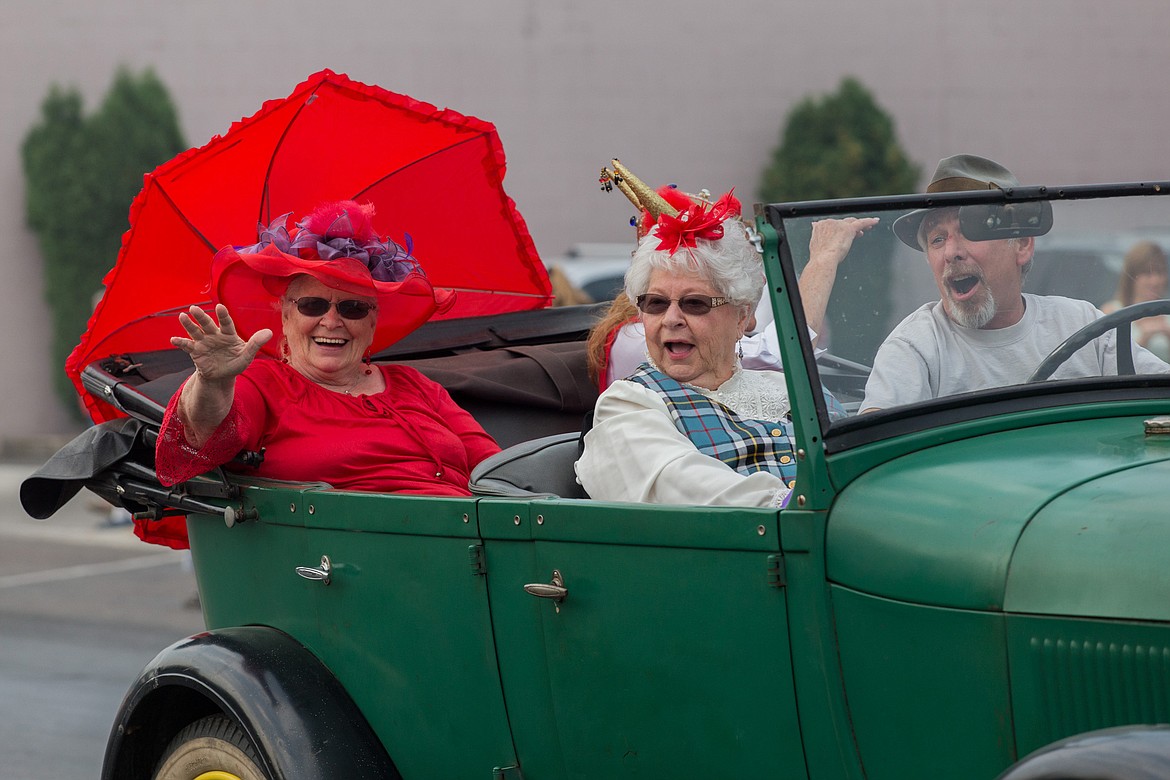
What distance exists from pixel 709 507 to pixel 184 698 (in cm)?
147

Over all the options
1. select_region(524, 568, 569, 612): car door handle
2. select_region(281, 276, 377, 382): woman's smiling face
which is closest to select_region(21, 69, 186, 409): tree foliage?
select_region(281, 276, 377, 382): woman's smiling face

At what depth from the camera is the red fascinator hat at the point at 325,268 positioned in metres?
3.39

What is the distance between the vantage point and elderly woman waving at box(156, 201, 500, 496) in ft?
10.2

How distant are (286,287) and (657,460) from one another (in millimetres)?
1176

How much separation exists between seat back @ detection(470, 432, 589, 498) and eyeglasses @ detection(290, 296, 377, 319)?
25.3 inches

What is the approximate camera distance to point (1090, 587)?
201 centimetres

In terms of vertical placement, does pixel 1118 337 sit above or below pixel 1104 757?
above

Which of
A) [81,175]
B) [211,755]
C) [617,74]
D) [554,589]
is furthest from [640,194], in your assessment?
[617,74]

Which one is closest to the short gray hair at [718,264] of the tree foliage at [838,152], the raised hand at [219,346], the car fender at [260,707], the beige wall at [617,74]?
the raised hand at [219,346]

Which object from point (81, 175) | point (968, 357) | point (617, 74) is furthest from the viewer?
point (617, 74)

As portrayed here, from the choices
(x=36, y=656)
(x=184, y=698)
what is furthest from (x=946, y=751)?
(x=36, y=656)

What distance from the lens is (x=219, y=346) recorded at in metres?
2.88

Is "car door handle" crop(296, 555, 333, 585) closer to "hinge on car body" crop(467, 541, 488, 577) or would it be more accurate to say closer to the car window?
"hinge on car body" crop(467, 541, 488, 577)

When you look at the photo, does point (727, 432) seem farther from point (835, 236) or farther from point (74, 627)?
point (74, 627)
